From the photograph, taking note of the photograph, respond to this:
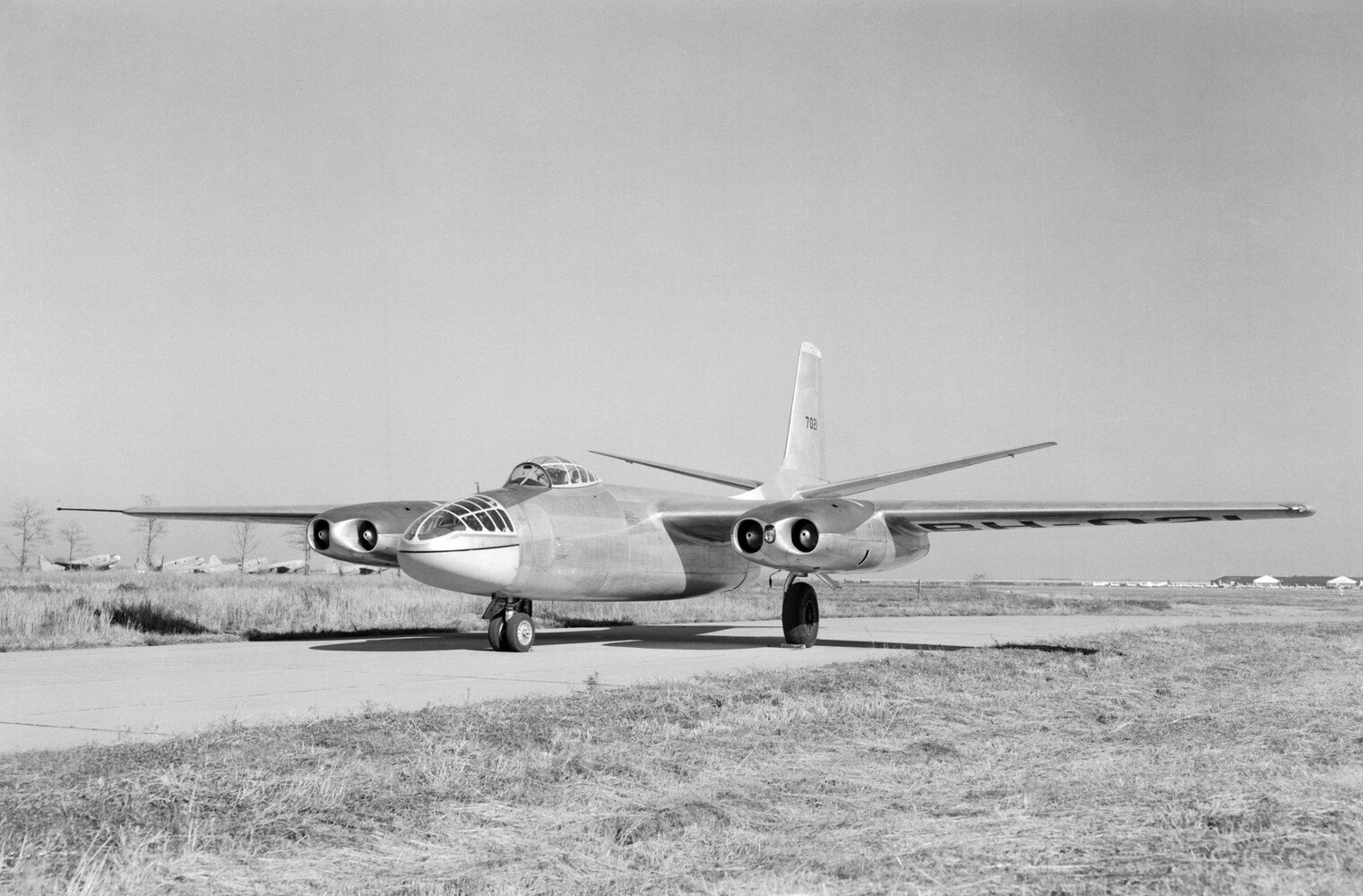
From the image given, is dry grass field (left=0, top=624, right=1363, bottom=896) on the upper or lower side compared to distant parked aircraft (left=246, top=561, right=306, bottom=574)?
upper

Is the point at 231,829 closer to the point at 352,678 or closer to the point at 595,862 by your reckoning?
the point at 595,862

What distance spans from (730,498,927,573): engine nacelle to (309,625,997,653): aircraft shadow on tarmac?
6.11ft

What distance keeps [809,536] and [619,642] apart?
4.80 m

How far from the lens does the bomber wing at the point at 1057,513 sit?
653 inches

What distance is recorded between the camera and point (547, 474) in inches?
718

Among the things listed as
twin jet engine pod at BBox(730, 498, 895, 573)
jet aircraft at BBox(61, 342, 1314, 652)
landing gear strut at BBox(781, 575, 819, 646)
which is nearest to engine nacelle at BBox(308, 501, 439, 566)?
jet aircraft at BBox(61, 342, 1314, 652)

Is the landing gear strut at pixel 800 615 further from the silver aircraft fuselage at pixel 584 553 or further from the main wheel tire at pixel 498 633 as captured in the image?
the main wheel tire at pixel 498 633

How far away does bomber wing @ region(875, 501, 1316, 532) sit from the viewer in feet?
54.4

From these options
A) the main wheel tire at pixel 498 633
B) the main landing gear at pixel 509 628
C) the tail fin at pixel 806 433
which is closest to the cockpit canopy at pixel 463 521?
the main landing gear at pixel 509 628

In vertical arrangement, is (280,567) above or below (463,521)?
below

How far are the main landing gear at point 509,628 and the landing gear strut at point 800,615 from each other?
181 inches

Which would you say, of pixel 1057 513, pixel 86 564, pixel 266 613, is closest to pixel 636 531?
pixel 1057 513

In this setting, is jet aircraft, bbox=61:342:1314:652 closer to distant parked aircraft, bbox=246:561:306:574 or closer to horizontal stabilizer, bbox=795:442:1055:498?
horizontal stabilizer, bbox=795:442:1055:498

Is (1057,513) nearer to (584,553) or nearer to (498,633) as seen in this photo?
(584,553)
